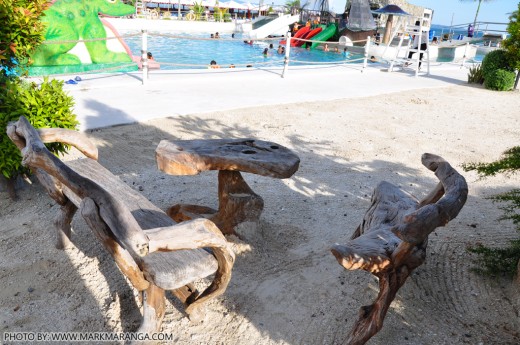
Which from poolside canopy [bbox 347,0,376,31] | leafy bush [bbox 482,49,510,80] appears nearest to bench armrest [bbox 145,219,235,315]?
leafy bush [bbox 482,49,510,80]

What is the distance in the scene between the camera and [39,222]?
11.8 ft

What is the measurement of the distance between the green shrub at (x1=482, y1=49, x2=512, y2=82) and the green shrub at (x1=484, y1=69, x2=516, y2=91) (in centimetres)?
16

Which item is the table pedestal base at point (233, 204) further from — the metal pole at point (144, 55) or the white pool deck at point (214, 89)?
the metal pole at point (144, 55)

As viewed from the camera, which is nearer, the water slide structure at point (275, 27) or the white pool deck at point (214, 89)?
the white pool deck at point (214, 89)

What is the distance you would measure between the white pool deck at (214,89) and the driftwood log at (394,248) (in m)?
4.64

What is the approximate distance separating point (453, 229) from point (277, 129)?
3.30 meters

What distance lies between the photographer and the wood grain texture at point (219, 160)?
2828 mm

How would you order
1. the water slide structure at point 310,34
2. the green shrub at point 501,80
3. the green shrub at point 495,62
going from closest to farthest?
the green shrub at point 501,80 → the green shrub at point 495,62 → the water slide structure at point 310,34

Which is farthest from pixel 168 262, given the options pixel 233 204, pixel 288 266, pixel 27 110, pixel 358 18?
pixel 358 18

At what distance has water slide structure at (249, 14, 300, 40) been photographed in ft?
91.8

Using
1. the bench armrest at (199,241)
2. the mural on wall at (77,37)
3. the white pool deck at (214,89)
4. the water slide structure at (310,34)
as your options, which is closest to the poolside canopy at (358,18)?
the water slide structure at (310,34)

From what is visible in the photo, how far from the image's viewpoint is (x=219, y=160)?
9.45ft

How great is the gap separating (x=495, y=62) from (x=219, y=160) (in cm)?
1135

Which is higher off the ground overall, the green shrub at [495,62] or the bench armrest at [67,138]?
the green shrub at [495,62]
